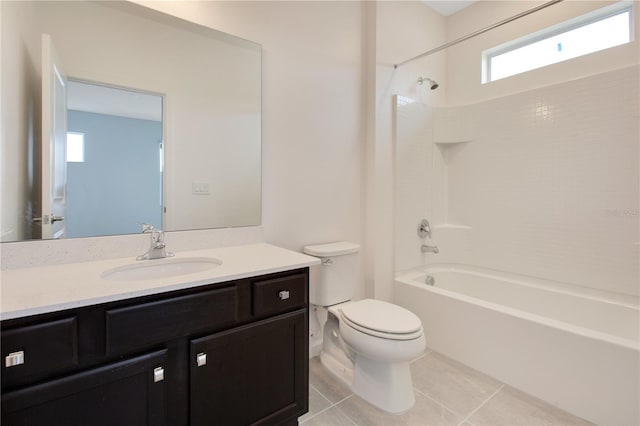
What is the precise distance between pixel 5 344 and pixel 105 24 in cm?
132

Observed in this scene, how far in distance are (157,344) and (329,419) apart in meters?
1.02

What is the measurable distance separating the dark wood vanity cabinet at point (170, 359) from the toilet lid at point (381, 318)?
0.36 m

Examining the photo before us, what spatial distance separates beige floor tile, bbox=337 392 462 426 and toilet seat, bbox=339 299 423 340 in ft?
1.46

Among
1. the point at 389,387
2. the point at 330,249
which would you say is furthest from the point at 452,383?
the point at 330,249

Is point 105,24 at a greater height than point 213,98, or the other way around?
point 105,24

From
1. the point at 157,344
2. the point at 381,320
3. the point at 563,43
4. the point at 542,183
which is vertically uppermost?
the point at 563,43

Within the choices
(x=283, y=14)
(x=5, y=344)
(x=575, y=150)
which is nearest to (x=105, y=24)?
(x=283, y=14)

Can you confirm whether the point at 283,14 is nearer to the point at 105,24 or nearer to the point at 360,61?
the point at 360,61

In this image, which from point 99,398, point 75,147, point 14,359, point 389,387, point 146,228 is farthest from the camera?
point 389,387

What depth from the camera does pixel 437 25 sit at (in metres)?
2.84

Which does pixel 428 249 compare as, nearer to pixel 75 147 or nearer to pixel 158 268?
pixel 158 268

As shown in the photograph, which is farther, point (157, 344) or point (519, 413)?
point (519, 413)

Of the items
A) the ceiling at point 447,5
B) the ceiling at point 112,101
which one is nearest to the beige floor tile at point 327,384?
the ceiling at point 112,101

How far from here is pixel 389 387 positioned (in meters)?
1.54
